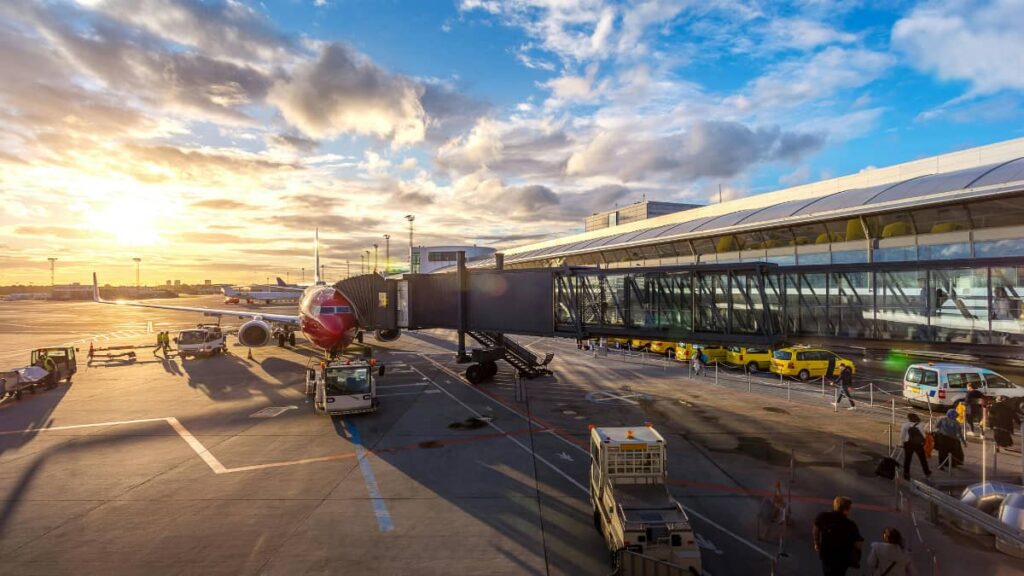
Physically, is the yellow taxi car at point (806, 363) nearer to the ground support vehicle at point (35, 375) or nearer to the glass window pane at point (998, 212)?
the glass window pane at point (998, 212)

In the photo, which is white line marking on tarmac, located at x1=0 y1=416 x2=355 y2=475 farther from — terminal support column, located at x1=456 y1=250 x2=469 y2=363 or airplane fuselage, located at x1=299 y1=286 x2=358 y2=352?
terminal support column, located at x1=456 y1=250 x2=469 y2=363

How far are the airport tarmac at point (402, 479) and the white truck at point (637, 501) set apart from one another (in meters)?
1.23

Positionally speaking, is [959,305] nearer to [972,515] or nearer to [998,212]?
[972,515]

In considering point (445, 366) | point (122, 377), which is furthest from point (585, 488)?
point (122, 377)

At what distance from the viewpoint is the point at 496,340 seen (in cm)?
Answer: 3462

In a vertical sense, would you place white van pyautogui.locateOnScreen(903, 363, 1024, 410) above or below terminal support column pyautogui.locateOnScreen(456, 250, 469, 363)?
below

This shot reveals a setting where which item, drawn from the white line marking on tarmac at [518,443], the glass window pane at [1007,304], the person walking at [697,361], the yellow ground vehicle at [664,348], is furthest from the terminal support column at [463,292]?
the glass window pane at [1007,304]

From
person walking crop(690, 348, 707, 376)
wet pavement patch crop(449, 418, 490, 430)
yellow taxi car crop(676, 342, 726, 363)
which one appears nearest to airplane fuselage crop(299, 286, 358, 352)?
wet pavement patch crop(449, 418, 490, 430)

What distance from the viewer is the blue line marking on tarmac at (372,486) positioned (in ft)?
40.7

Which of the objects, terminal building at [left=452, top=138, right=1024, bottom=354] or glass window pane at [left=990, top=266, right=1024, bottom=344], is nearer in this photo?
glass window pane at [left=990, top=266, right=1024, bottom=344]

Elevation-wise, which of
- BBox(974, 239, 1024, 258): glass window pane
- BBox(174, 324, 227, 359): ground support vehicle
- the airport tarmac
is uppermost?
BBox(974, 239, 1024, 258): glass window pane

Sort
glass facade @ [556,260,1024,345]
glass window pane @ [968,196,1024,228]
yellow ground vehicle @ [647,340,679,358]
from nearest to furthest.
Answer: glass facade @ [556,260,1024,345], glass window pane @ [968,196,1024,228], yellow ground vehicle @ [647,340,679,358]

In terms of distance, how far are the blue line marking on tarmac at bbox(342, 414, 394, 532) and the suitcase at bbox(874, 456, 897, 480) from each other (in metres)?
15.7

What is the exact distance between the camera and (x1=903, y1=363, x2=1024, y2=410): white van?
22.6m
